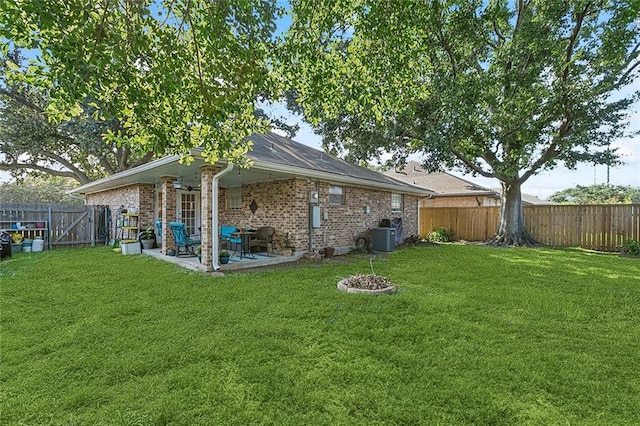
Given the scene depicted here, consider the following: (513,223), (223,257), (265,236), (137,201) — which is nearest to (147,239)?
(137,201)

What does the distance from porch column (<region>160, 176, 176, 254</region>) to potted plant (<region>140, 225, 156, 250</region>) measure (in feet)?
5.92

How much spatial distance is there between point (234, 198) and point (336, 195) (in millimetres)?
3706

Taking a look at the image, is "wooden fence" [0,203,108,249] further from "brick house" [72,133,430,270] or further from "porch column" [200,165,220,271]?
"porch column" [200,165,220,271]

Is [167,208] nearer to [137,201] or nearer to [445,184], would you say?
[137,201]

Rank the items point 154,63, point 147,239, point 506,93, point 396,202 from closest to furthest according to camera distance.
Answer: point 154,63
point 506,93
point 147,239
point 396,202

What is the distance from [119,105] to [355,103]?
139 inches

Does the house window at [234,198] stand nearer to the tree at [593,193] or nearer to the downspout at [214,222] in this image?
the downspout at [214,222]

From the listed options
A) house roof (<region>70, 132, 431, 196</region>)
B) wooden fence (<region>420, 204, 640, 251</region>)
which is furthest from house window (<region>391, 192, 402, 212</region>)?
wooden fence (<region>420, 204, 640, 251</region>)

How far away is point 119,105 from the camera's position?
11.4 feet

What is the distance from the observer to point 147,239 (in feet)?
35.0

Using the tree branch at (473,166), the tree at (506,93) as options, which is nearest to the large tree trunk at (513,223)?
the tree at (506,93)

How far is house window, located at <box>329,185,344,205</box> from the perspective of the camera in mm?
10266

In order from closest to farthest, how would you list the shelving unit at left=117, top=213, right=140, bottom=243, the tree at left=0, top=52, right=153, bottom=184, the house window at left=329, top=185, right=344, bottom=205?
the house window at left=329, top=185, right=344, bottom=205, the shelving unit at left=117, top=213, right=140, bottom=243, the tree at left=0, top=52, right=153, bottom=184

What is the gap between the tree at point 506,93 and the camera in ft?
24.9
